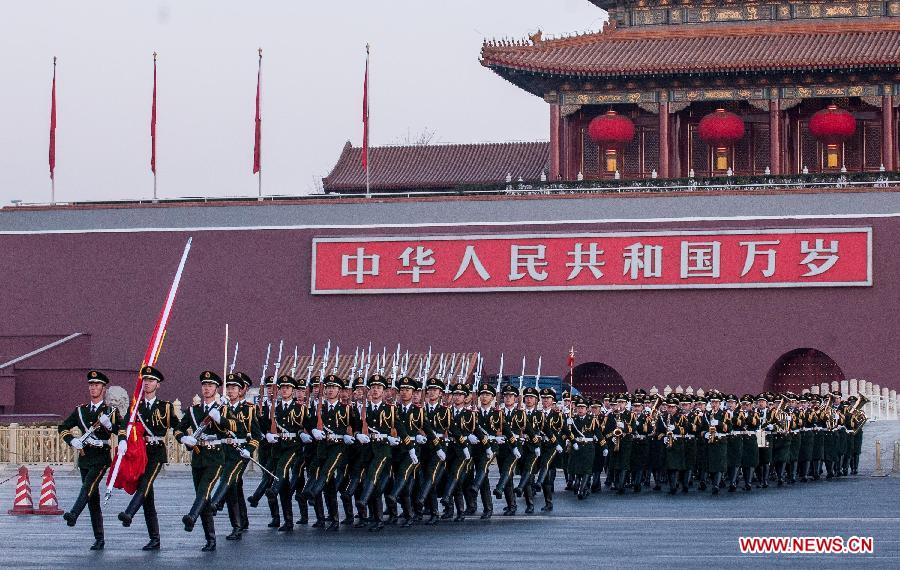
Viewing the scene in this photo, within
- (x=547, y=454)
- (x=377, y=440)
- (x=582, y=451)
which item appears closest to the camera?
(x=377, y=440)

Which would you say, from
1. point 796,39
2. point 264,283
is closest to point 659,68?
point 796,39

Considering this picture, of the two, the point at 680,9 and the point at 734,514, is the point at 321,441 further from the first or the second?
the point at 680,9

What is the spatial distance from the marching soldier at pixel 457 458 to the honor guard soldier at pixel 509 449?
490 mm

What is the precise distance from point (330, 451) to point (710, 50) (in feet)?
66.7

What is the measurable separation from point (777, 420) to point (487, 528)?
773cm

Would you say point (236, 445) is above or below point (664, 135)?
below

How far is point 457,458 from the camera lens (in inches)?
631

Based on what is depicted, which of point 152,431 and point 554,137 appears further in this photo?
point 554,137

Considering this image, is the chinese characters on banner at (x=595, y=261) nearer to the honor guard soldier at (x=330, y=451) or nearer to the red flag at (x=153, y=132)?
the red flag at (x=153, y=132)

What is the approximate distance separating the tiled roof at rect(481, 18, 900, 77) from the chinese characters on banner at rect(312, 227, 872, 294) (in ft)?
12.3

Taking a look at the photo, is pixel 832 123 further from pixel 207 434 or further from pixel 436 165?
A: pixel 207 434

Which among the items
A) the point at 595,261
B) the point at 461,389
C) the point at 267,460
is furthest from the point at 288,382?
the point at 595,261

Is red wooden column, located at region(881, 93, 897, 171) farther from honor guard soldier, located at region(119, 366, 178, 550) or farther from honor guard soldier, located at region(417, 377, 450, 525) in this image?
honor guard soldier, located at region(119, 366, 178, 550)

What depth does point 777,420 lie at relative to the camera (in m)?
21.9
